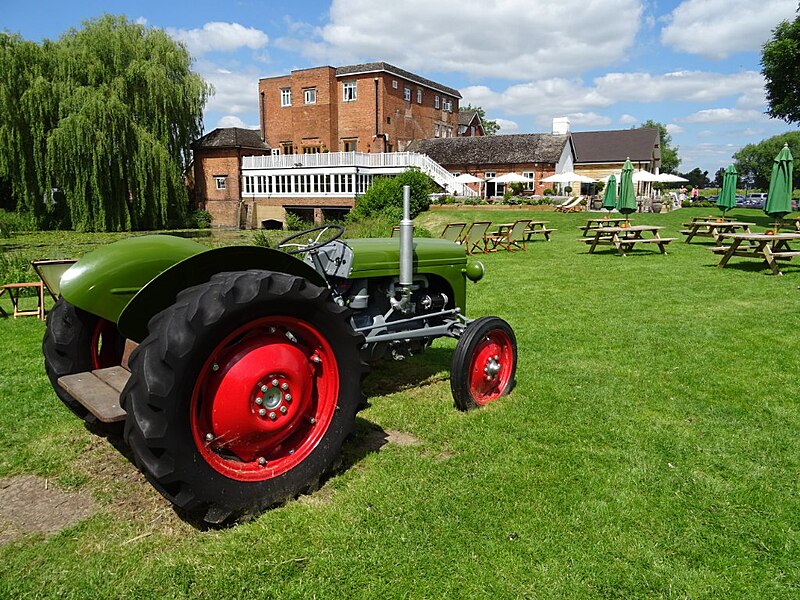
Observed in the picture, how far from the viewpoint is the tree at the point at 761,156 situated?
326 ft

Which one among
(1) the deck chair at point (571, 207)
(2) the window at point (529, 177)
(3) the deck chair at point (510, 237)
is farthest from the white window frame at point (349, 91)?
(3) the deck chair at point (510, 237)

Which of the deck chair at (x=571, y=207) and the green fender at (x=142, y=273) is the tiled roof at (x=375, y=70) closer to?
the deck chair at (x=571, y=207)

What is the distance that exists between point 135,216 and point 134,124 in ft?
14.7

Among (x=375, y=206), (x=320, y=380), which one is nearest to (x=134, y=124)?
(x=375, y=206)

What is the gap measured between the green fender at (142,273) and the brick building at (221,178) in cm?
3685

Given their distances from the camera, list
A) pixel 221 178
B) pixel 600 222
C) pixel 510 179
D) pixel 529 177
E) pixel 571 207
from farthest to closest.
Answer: pixel 221 178 < pixel 529 177 < pixel 510 179 < pixel 571 207 < pixel 600 222

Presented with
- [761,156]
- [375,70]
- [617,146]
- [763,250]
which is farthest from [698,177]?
[763,250]

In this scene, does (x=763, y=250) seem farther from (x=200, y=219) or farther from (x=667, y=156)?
(x=667, y=156)

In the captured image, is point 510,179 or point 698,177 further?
point 698,177

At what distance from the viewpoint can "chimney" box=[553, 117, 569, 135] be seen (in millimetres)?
42812

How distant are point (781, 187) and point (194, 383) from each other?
16.0 m

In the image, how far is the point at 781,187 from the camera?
47.4ft

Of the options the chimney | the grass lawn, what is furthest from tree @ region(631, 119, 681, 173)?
the grass lawn

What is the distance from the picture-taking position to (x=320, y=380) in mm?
3256
